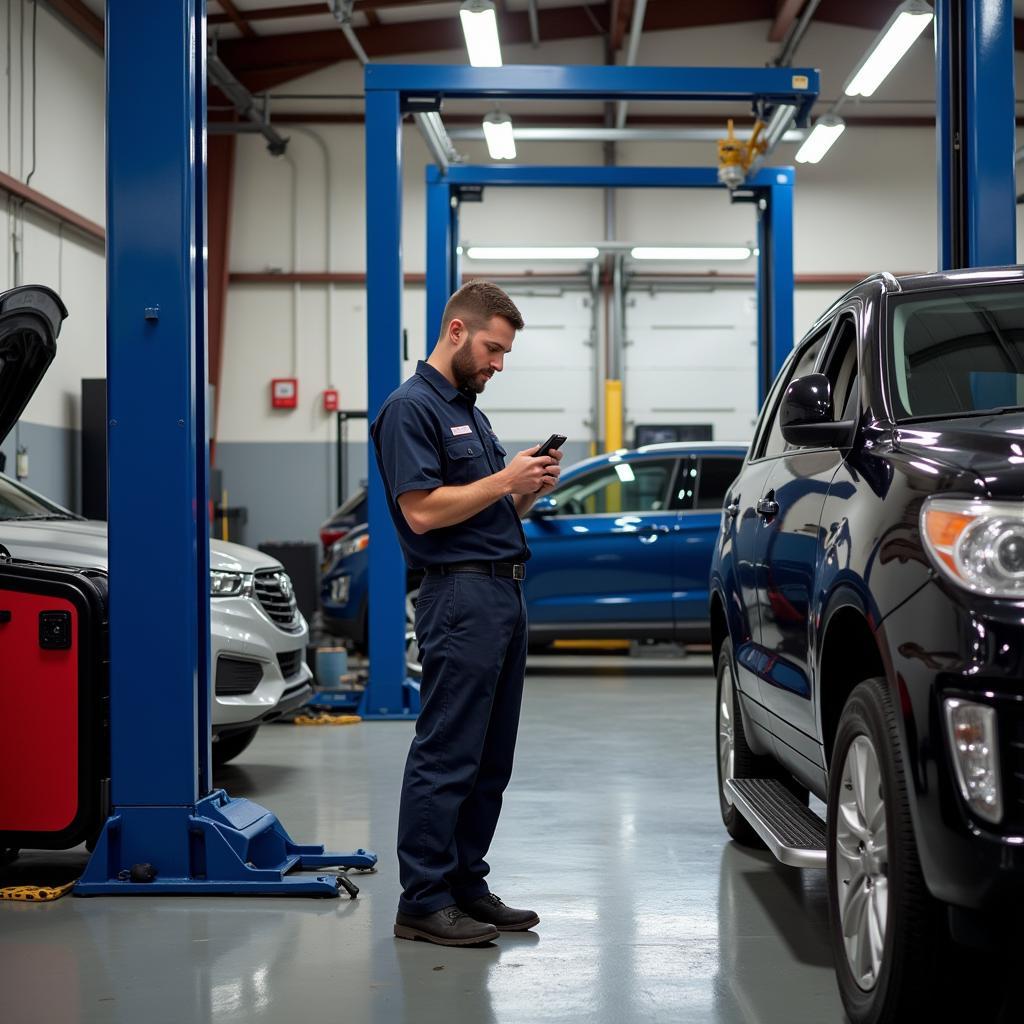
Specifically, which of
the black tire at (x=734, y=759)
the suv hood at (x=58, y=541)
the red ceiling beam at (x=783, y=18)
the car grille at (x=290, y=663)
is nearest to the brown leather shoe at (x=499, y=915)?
the black tire at (x=734, y=759)

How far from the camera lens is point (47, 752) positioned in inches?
161

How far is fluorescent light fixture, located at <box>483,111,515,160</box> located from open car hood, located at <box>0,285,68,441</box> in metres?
6.28

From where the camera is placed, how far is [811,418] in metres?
3.14

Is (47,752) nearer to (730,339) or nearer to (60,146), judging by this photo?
(60,146)

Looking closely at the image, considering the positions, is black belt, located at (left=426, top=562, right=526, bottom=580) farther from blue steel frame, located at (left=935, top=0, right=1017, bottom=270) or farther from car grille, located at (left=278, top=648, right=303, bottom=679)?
car grille, located at (left=278, top=648, right=303, bottom=679)

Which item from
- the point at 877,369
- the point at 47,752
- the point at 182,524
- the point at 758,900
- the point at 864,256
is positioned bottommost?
the point at 758,900

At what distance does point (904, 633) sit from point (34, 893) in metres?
2.76

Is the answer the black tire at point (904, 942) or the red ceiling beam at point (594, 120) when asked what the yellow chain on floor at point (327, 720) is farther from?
the red ceiling beam at point (594, 120)

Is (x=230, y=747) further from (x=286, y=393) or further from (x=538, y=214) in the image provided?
(x=538, y=214)

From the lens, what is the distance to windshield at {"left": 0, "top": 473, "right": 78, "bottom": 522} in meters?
5.47

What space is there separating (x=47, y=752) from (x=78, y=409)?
34.4ft

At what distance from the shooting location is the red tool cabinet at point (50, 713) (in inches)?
161

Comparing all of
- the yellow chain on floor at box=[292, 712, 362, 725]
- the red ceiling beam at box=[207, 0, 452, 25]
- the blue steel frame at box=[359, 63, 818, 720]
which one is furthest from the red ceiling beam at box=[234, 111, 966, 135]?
the yellow chain on floor at box=[292, 712, 362, 725]

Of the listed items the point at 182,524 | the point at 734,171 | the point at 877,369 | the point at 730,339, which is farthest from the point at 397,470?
the point at 730,339
